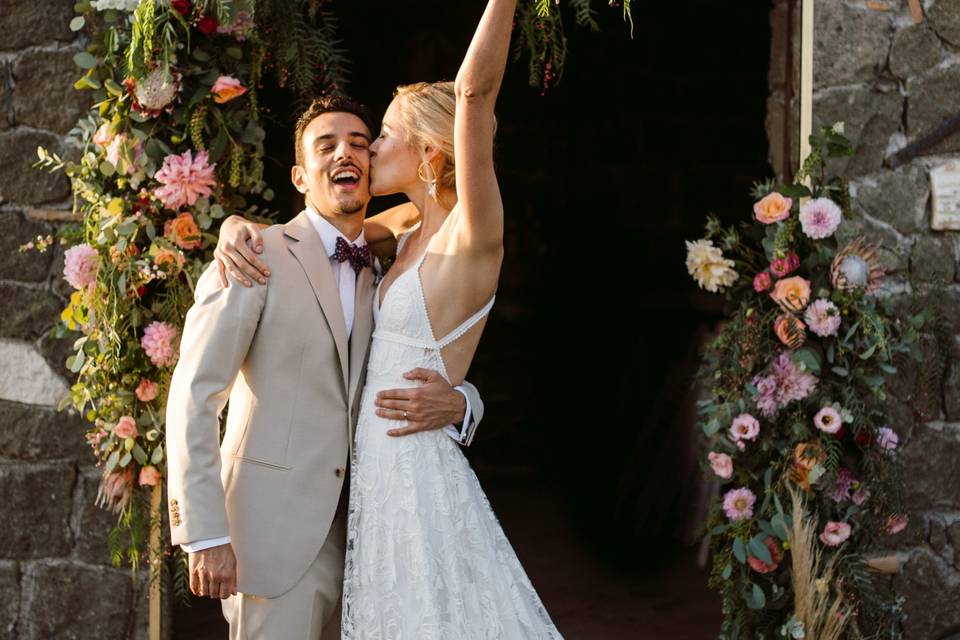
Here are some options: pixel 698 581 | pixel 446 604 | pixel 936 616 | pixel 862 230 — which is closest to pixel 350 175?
pixel 446 604

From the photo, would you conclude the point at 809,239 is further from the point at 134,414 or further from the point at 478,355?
the point at 478,355

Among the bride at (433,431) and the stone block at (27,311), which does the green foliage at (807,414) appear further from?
the stone block at (27,311)

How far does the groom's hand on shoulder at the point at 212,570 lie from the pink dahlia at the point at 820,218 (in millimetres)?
1880

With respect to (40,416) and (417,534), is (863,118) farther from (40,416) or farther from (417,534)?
(40,416)

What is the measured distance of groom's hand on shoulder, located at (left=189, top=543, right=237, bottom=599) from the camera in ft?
7.27

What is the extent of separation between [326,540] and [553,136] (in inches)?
191

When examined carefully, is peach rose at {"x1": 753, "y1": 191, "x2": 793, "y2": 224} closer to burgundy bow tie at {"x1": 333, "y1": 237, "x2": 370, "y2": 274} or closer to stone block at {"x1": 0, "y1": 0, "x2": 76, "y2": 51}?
burgundy bow tie at {"x1": 333, "y1": 237, "x2": 370, "y2": 274}

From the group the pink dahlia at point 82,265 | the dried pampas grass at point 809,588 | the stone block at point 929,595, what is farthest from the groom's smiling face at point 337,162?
the stone block at point 929,595

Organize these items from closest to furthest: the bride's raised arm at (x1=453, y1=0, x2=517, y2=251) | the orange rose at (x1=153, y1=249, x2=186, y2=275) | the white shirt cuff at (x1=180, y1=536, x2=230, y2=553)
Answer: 1. the bride's raised arm at (x1=453, y1=0, x2=517, y2=251)
2. the white shirt cuff at (x1=180, y1=536, x2=230, y2=553)
3. the orange rose at (x1=153, y1=249, x2=186, y2=275)

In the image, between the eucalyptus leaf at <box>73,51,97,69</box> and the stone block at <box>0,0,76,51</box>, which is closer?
the eucalyptus leaf at <box>73,51,97,69</box>

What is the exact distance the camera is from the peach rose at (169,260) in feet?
9.91

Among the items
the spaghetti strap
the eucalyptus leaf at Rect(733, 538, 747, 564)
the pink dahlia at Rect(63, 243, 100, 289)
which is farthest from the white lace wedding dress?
the pink dahlia at Rect(63, 243, 100, 289)

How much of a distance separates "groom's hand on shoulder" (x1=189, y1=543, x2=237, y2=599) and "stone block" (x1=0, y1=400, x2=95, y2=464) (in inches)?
52.0

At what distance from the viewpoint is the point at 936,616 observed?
340 centimetres
